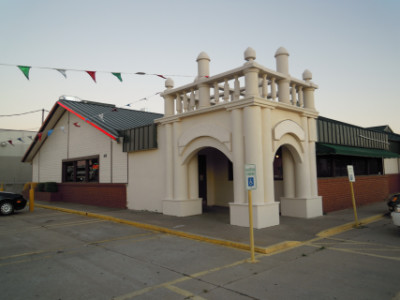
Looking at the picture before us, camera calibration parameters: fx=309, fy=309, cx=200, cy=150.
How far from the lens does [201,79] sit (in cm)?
1110

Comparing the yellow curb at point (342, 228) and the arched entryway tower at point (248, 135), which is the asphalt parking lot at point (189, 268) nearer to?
the yellow curb at point (342, 228)

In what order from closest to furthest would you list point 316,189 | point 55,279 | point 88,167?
point 55,279 → point 316,189 → point 88,167

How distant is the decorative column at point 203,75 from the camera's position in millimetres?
11180

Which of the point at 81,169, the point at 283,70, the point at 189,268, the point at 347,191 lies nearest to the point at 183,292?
the point at 189,268

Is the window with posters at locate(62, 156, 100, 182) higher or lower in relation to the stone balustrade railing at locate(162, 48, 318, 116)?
lower

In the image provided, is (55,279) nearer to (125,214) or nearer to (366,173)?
Answer: (125,214)

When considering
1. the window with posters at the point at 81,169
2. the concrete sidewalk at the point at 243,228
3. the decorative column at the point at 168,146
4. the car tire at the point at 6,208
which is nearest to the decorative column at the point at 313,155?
the concrete sidewalk at the point at 243,228

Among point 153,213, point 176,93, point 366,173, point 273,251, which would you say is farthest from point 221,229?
point 366,173

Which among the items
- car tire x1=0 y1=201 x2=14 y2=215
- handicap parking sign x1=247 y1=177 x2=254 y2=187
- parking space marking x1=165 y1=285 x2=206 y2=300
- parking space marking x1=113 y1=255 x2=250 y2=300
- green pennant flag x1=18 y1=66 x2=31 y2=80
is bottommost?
parking space marking x1=165 y1=285 x2=206 y2=300

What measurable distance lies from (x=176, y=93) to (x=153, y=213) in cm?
514

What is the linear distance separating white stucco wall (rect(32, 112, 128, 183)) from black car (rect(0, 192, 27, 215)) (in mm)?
3975

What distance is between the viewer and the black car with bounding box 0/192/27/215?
14.2 meters

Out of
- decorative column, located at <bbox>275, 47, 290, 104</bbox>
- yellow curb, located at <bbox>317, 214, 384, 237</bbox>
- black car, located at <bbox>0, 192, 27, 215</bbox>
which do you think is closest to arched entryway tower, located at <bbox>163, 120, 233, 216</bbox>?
decorative column, located at <bbox>275, 47, 290, 104</bbox>

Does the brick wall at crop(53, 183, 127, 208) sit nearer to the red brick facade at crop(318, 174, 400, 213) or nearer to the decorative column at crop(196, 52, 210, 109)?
the decorative column at crop(196, 52, 210, 109)
